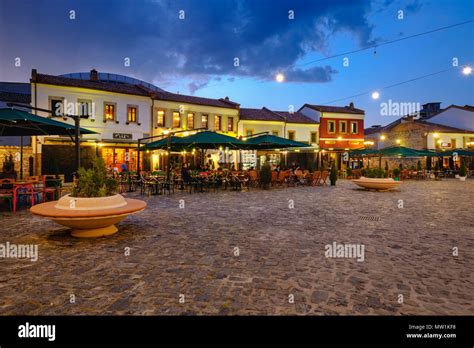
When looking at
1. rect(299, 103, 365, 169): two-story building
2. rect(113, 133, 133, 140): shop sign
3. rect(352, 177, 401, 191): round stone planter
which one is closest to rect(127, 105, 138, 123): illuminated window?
rect(113, 133, 133, 140): shop sign

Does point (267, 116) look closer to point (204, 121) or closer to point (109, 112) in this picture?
point (204, 121)

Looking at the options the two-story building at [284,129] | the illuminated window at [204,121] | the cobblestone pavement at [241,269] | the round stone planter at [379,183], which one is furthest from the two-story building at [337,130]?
the cobblestone pavement at [241,269]

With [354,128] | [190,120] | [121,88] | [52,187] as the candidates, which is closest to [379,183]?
[52,187]

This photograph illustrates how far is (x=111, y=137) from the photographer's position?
23.5 meters

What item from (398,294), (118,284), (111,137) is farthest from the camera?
(111,137)

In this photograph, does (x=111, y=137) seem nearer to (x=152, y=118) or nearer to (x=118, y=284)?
(x=152, y=118)

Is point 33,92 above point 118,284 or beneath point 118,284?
above

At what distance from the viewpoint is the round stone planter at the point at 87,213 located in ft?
18.5

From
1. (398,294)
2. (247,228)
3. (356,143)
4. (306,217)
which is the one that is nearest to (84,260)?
(247,228)

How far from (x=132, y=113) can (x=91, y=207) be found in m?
20.6

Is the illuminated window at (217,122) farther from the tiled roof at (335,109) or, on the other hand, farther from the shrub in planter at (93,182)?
the shrub in planter at (93,182)
